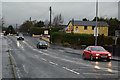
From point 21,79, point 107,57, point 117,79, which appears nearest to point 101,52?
point 107,57

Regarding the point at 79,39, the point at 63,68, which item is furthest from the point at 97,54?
the point at 79,39

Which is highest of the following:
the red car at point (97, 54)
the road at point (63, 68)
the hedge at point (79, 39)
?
the hedge at point (79, 39)

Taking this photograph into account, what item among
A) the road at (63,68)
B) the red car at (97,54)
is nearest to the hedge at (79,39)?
the red car at (97,54)

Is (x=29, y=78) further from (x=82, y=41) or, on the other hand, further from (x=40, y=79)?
(x=82, y=41)

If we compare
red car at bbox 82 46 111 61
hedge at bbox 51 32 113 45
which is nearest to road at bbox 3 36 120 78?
red car at bbox 82 46 111 61

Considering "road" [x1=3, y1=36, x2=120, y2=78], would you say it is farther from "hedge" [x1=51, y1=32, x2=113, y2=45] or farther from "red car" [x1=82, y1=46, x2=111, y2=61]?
"hedge" [x1=51, y1=32, x2=113, y2=45]

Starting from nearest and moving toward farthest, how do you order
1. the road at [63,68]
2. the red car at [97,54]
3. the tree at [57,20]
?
the road at [63,68] < the red car at [97,54] < the tree at [57,20]

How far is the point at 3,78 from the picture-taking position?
1068 cm

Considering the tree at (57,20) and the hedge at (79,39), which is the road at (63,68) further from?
the tree at (57,20)

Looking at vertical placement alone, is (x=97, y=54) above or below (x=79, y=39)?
below

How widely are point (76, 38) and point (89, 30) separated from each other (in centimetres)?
2362

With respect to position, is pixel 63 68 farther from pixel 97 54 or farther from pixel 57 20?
pixel 57 20

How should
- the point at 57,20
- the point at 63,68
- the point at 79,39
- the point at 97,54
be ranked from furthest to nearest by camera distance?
1. the point at 57,20
2. the point at 79,39
3. the point at 97,54
4. the point at 63,68

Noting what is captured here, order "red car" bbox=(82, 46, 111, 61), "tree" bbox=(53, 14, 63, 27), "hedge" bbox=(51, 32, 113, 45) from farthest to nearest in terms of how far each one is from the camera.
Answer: "tree" bbox=(53, 14, 63, 27) < "hedge" bbox=(51, 32, 113, 45) < "red car" bbox=(82, 46, 111, 61)
